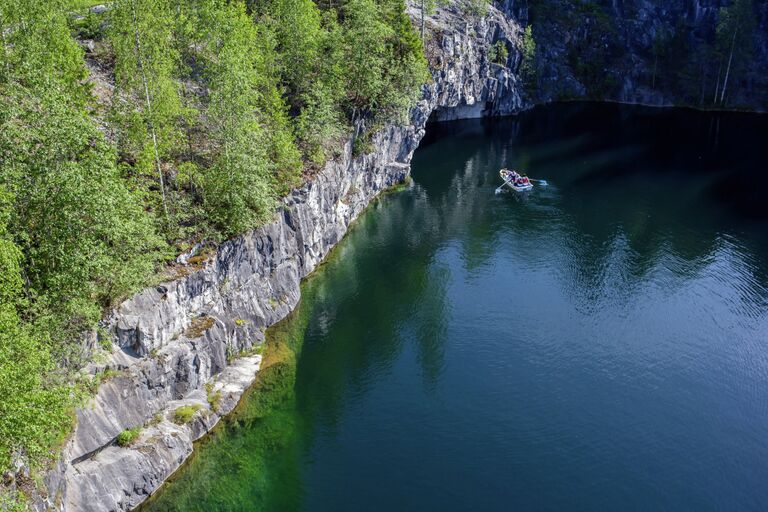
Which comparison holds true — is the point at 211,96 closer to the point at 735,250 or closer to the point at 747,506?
the point at 747,506

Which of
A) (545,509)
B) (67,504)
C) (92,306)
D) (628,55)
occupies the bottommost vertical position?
(545,509)

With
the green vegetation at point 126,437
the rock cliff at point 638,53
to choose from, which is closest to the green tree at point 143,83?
the green vegetation at point 126,437

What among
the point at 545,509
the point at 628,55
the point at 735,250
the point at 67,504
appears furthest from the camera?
the point at 628,55

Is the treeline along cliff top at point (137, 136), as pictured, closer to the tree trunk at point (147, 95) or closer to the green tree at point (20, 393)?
the green tree at point (20, 393)

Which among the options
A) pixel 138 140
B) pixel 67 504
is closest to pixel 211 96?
pixel 138 140

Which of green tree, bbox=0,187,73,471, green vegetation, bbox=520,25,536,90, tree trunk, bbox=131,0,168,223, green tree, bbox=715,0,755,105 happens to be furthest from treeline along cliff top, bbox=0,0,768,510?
green tree, bbox=715,0,755,105

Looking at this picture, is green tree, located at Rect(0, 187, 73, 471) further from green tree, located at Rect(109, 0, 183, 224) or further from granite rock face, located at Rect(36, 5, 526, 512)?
green tree, located at Rect(109, 0, 183, 224)
